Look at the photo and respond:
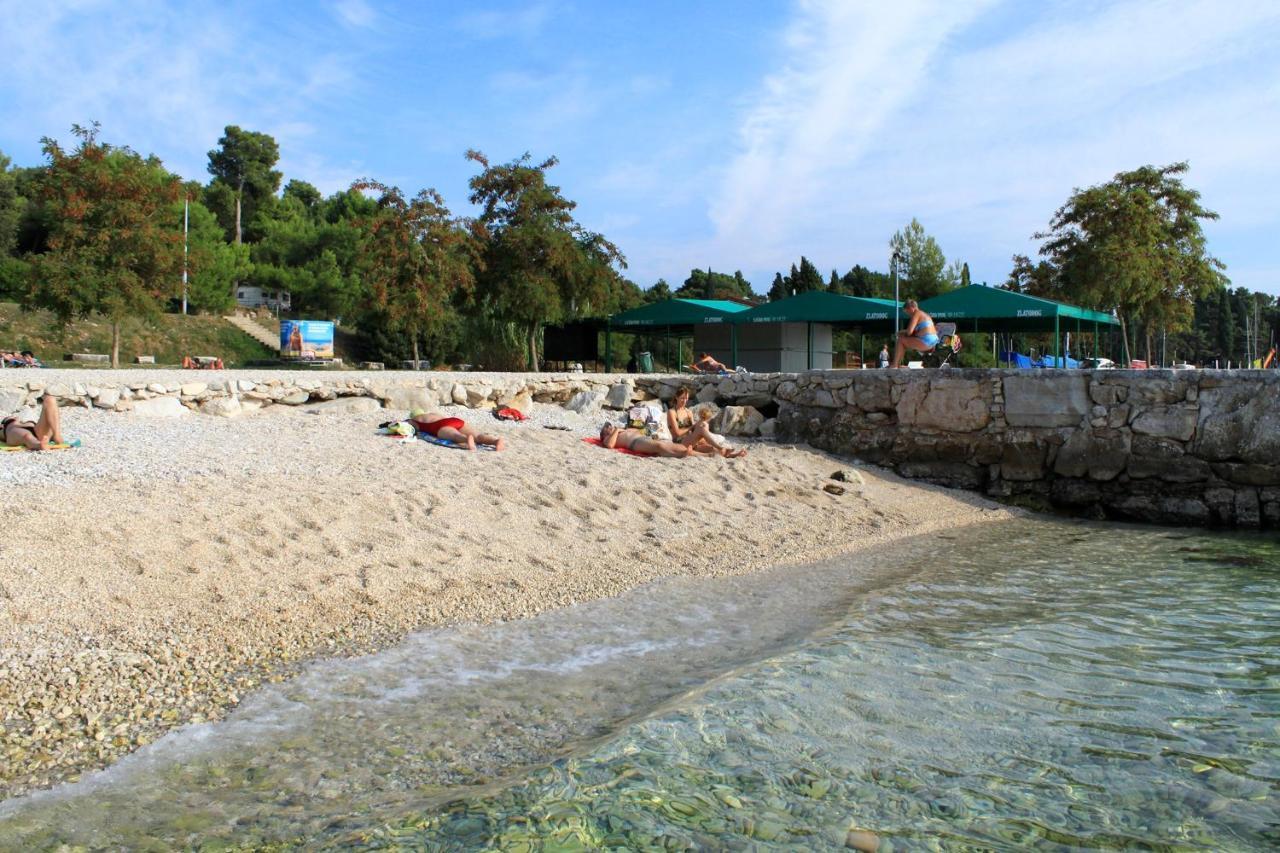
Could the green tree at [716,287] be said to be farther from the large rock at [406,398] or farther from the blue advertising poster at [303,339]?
the large rock at [406,398]

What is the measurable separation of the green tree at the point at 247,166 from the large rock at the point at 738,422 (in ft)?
195

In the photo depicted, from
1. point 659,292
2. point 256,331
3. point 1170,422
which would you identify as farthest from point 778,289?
point 1170,422

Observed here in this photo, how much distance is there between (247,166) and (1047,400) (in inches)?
2628

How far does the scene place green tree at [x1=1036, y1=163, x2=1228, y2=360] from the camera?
2119 cm

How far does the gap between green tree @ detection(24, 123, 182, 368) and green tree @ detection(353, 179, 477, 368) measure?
4283mm

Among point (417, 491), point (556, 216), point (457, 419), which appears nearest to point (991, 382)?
point (457, 419)

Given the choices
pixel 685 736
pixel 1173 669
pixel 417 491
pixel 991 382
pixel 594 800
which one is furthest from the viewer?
pixel 991 382

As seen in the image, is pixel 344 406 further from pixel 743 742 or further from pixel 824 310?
pixel 824 310

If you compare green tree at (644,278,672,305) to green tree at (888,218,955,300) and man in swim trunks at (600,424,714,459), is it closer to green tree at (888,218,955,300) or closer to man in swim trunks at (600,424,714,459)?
green tree at (888,218,955,300)

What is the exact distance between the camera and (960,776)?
309cm

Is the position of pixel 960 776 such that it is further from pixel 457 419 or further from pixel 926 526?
pixel 457 419

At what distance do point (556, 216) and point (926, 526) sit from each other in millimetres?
16403

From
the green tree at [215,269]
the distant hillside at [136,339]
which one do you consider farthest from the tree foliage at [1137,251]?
the green tree at [215,269]

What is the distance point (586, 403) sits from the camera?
41.5 feet
